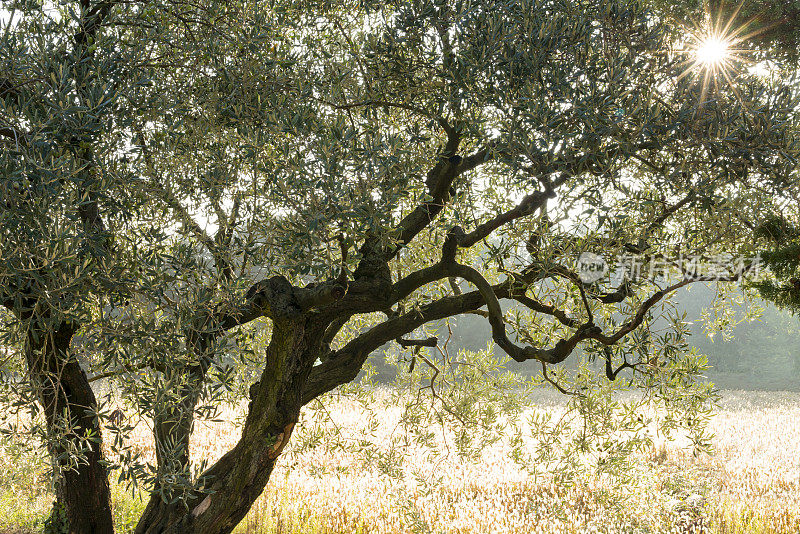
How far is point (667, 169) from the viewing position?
427cm

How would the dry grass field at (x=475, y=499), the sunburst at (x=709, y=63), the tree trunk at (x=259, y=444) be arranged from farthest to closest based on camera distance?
the dry grass field at (x=475, y=499) < the tree trunk at (x=259, y=444) < the sunburst at (x=709, y=63)

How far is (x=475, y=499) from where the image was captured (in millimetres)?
12180

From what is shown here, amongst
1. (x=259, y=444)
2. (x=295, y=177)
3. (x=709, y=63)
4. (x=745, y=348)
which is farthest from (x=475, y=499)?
(x=745, y=348)

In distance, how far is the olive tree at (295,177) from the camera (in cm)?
366

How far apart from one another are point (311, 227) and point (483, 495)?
10616 millimetres

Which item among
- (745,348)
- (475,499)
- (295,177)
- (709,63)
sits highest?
(745,348)

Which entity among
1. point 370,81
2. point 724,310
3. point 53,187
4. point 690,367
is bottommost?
point 690,367

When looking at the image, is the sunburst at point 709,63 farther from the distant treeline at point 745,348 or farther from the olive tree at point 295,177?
the distant treeline at point 745,348

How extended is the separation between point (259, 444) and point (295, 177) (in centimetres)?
308

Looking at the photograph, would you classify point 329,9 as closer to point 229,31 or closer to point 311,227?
point 229,31

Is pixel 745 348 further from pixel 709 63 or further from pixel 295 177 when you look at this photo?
pixel 295 177

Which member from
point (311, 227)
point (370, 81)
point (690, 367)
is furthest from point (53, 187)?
point (690, 367)

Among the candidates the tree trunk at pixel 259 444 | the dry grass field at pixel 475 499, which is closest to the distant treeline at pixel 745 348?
the dry grass field at pixel 475 499

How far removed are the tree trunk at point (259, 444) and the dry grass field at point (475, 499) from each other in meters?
2.13
